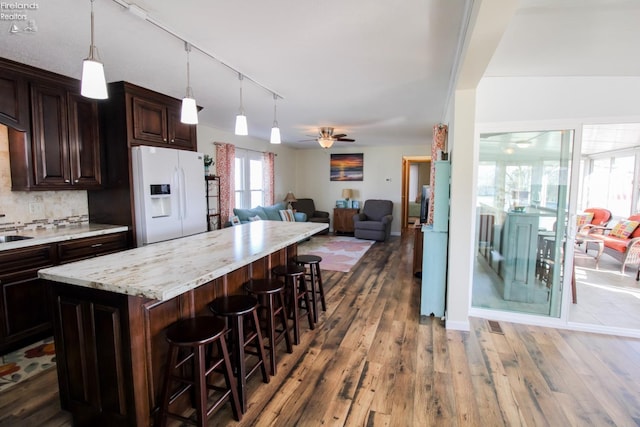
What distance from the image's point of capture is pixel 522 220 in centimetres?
321

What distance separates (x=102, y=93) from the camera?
1628 millimetres

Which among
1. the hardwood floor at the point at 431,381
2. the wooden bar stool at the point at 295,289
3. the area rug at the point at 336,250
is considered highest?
the wooden bar stool at the point at 295,289

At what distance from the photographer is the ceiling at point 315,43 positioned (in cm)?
180

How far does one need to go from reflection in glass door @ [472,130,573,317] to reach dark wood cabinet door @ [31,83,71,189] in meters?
4.04

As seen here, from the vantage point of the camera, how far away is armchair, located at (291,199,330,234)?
8039mm

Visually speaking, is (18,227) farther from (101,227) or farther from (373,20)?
(373,20)

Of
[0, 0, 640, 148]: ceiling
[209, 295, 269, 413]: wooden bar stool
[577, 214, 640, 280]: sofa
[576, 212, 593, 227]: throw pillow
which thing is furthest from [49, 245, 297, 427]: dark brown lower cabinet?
[576, 212, 593, 227]: throw pillow

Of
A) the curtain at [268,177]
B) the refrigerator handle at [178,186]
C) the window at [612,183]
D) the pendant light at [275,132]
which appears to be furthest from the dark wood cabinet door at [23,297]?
the window at [612,183]

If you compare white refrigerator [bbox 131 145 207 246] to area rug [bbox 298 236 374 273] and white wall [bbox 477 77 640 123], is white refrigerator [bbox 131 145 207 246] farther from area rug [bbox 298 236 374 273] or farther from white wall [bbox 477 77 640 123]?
white wall [bbox 477 77 640 123]

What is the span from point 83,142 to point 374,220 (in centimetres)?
595

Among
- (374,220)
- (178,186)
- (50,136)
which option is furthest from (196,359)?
(374,220)

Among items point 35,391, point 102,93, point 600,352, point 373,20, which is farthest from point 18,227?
point 600,352

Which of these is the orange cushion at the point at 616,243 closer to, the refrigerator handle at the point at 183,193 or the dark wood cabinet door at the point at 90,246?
the refrigerator handle at the point at 183,193

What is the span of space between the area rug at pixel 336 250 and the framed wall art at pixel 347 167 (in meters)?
1.78
